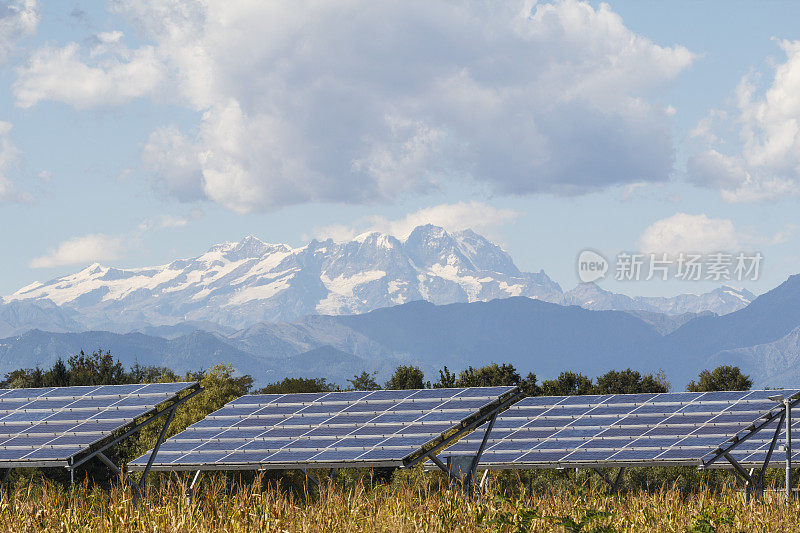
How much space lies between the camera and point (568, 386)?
108 m

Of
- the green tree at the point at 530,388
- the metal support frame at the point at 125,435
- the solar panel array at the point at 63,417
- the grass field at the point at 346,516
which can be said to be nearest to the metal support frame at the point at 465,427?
the metal support frame at the point at 125,435

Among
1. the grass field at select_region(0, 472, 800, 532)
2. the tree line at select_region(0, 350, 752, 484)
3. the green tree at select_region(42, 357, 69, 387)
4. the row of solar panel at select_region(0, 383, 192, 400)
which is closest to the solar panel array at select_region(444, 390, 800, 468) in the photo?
the row of solar panel at select_region(0, 383, 192, 400)

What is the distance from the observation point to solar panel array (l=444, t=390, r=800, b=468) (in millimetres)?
40062

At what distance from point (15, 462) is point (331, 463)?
11324mm

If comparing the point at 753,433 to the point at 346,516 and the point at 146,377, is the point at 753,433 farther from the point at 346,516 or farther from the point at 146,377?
the point at 146,377

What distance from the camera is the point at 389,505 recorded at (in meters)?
21.4

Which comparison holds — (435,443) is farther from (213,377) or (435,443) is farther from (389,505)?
(213,377)

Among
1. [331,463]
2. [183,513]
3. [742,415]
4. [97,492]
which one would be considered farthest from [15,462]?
[742,415]

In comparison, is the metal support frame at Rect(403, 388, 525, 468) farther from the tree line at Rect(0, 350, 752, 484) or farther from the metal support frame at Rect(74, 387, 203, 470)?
the tree line at Rect(0, 350, 752, 484)

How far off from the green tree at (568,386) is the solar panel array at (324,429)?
59.2 meters

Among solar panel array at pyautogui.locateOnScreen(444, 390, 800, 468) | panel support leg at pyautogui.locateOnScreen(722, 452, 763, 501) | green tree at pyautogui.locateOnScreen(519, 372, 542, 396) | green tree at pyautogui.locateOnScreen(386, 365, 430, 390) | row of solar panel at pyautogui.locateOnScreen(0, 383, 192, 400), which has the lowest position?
panel support leg at pyautogui.locateOnScreen(722, 452, 763, 501)

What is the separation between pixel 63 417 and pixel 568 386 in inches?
2934

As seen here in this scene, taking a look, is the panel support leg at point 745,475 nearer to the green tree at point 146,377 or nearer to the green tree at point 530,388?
the green tree at point 530,388

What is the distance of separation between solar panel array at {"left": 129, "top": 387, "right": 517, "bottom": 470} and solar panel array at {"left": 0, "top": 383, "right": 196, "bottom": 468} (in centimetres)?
218
